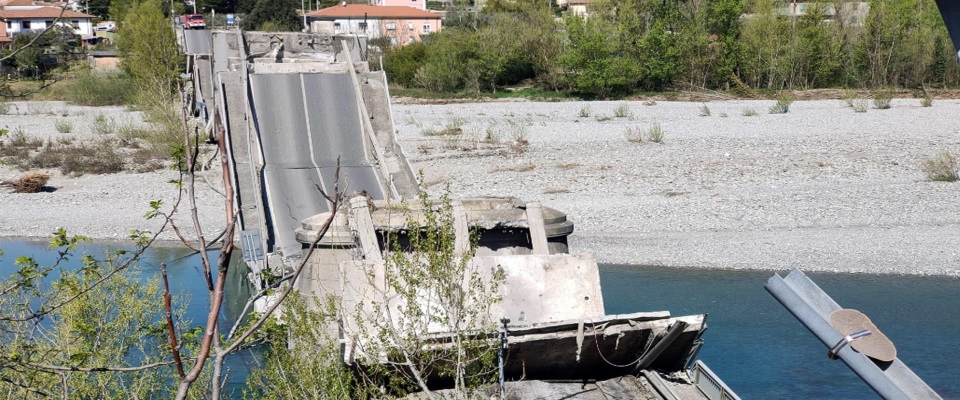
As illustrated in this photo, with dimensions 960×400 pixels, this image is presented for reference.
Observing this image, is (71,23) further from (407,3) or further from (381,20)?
(407,3)

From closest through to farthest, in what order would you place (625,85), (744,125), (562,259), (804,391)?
(562,259), (804,391), (744,125), (625,85)

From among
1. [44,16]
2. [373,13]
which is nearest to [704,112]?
[44,16]

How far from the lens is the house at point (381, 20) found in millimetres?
73250

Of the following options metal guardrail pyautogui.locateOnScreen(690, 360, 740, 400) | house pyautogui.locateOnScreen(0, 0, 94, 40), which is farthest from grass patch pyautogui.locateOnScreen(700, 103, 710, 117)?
house pyautogui.locateOnScreen(0, 0, 94, 40)

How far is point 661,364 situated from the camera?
8.73 meters

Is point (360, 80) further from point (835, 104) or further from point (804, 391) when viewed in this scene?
point (835, 104)

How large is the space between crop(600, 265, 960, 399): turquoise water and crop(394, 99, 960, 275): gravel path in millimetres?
704

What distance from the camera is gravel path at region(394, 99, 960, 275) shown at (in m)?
19.8

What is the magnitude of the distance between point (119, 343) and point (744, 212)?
1519 cm

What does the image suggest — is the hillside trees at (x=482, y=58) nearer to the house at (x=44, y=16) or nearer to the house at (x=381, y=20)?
the house at (x=381, y=20)

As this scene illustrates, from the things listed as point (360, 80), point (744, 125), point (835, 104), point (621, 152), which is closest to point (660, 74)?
point (835, 104)

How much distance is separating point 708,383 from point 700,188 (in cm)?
1663

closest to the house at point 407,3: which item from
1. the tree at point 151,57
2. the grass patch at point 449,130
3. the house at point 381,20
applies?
the house at point 381,20

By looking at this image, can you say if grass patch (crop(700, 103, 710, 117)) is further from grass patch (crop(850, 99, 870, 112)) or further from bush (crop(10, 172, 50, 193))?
bush (crop(10, 172, 50, 193))
